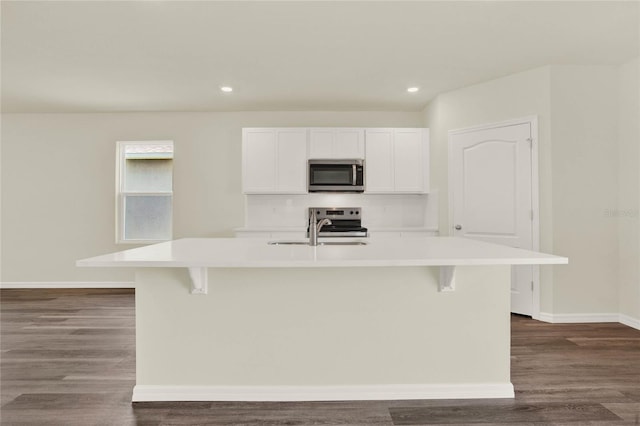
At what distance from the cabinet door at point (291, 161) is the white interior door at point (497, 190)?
1.75 meters

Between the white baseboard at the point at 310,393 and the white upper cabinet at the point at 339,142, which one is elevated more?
the white upper cabinet at the point at 339,142

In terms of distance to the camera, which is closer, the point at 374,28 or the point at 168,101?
the point at 374,28

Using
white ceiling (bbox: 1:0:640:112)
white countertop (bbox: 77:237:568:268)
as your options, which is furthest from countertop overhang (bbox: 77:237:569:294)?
white ceiling (bbox: 1:0:640:112)

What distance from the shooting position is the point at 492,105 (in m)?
4.16

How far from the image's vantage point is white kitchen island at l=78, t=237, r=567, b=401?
2.20 metres

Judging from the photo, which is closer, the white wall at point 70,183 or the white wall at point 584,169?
the white wall at point 584,169

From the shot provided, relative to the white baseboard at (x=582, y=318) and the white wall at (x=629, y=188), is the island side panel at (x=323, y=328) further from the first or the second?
the white wall at (x=629, y=188)

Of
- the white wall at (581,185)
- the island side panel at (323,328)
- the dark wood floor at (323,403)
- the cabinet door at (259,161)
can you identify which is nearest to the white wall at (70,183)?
the cabinet door at (259,161)

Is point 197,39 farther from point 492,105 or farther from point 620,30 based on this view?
point 620,30

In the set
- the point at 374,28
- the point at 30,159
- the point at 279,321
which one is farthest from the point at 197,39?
the point at 30,159

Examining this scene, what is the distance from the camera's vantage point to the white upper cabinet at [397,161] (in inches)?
198

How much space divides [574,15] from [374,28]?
4.47 ft

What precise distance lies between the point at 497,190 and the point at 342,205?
1.95 m

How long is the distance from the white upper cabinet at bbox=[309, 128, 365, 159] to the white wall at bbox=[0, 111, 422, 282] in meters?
1.48
